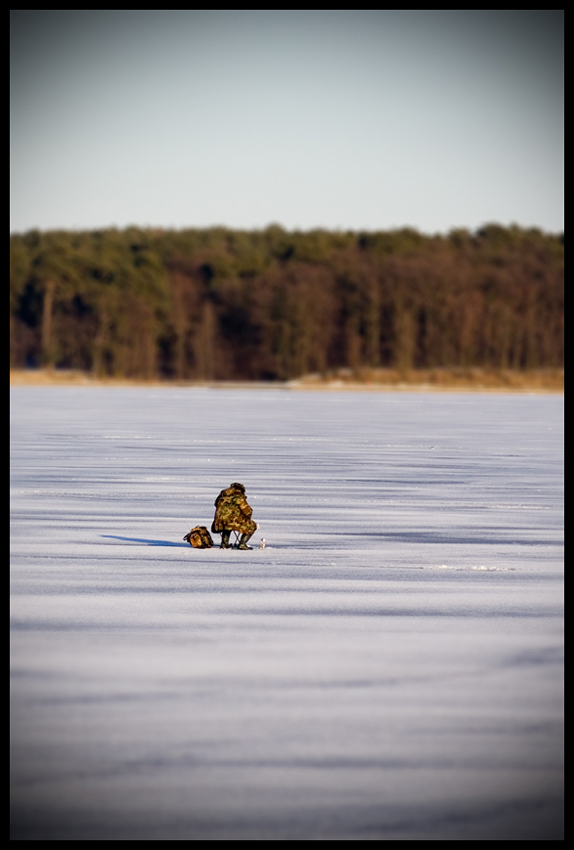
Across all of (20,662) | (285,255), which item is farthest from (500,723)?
(285,255)

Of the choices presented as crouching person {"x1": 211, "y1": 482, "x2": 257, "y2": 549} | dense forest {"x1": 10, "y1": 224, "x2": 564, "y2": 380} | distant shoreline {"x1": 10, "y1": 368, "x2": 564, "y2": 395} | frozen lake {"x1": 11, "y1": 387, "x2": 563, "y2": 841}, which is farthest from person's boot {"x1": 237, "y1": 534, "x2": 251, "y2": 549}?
dense forest {"x1": 10, "y1": 224, "x2": 564, "y2": 380}

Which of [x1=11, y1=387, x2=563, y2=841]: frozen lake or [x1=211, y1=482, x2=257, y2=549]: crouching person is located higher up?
[x1=211, y1=482, x2=257, y2=549]: crouching person

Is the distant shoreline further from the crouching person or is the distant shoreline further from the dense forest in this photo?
the crouching person

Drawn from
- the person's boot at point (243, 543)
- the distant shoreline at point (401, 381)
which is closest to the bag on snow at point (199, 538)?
the person's boot at point (243, 543)

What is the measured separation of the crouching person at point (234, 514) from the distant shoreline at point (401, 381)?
8432 cm

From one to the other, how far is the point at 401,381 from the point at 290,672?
92438 millimetres

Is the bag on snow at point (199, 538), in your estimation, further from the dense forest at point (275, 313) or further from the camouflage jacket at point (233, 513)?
the dense forest at point (275, 313)

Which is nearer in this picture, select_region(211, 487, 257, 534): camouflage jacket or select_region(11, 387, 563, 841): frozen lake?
select_region(11, 387, 563, 841): frozen lake

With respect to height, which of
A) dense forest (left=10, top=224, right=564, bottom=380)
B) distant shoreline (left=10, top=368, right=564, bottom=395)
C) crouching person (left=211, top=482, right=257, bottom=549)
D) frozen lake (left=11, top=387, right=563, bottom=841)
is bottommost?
frozen lake (left=11, top=387, right=563, bottom=841)

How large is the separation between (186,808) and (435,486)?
12.9 m

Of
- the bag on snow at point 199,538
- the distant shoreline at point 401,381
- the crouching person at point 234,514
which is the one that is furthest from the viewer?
the distant shoreline at point 401,381

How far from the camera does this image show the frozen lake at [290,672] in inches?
203

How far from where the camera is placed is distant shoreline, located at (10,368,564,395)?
97.1 metres

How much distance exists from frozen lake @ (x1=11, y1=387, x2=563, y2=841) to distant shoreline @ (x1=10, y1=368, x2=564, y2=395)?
81959mm
